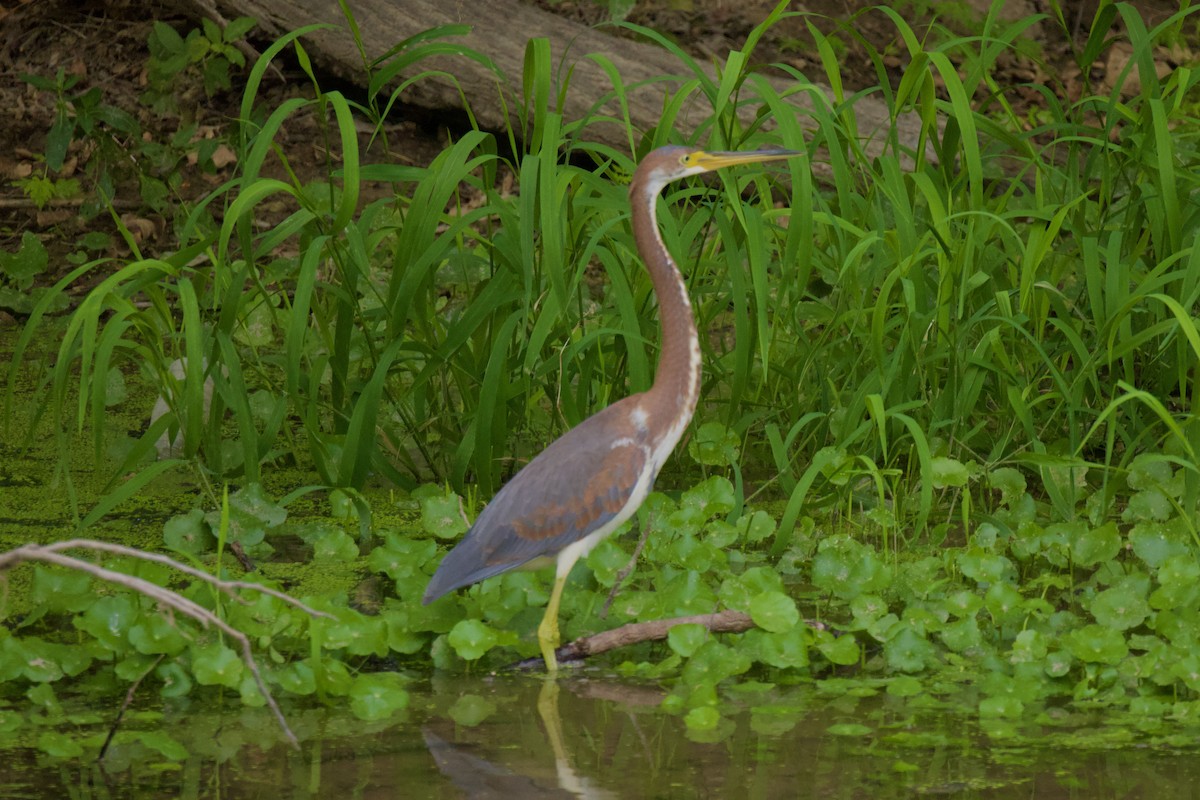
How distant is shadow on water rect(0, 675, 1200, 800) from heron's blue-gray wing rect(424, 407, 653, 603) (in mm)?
356

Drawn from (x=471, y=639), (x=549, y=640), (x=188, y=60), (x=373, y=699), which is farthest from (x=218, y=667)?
(x=188, y=60)

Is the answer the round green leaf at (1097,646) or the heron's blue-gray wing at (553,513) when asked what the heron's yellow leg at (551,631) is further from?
the round green leaf at (1097,646)

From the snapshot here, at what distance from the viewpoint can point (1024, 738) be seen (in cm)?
331

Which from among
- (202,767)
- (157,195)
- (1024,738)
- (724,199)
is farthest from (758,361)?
(157,195)

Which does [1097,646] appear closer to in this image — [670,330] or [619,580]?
[619,580]

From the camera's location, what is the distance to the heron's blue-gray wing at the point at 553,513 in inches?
151

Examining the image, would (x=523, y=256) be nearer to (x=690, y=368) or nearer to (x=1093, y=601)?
(x=690, y=368)

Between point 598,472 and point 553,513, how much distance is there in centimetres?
15

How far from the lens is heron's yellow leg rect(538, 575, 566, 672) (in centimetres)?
381

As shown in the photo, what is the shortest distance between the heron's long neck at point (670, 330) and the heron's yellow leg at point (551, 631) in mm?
510

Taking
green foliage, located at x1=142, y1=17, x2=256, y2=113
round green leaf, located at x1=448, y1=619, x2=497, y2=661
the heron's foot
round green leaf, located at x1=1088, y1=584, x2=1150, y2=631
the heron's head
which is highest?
the heron's head

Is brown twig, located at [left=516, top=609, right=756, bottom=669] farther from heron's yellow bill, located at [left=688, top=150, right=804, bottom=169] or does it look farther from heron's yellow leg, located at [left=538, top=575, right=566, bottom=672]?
heron's yellow bill, located at [left=688, top=150, right=804, bottom=169]

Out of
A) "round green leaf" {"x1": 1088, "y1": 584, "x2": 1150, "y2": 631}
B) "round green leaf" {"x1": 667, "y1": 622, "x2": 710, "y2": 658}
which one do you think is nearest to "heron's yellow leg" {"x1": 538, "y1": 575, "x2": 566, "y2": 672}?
"round green leaf" {"x1": 667, "y1": 622, "x2": 710, "y2": 658}

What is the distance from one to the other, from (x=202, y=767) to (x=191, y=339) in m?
1.47
